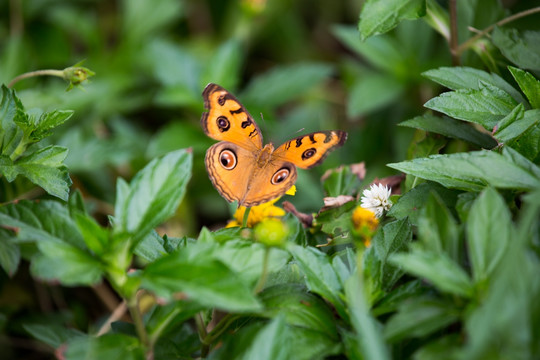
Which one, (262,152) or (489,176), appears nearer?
(489,176)

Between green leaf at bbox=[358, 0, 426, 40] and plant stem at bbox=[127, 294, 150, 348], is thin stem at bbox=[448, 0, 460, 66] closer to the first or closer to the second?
green leaf at bbox=[358, 0, 426, 40]

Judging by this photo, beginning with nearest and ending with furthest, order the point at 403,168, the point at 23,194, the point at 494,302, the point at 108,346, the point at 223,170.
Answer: the point at 494,302
the point at 108,346
the point at 403,168
the point at 223,170
the point at 23,194

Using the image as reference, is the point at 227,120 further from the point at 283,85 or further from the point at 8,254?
the point at 283,85

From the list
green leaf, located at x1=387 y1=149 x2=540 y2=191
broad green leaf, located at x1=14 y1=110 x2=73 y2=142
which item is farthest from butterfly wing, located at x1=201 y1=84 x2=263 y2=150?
green leaf, located at x1=387 y1=149 x2=540 y2=191

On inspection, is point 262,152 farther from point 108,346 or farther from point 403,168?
point 108,346

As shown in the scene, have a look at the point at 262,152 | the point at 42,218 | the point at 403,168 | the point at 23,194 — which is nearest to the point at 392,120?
the point at 262,152

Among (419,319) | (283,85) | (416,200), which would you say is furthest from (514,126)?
(283,85)

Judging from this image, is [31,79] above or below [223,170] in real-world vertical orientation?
above
